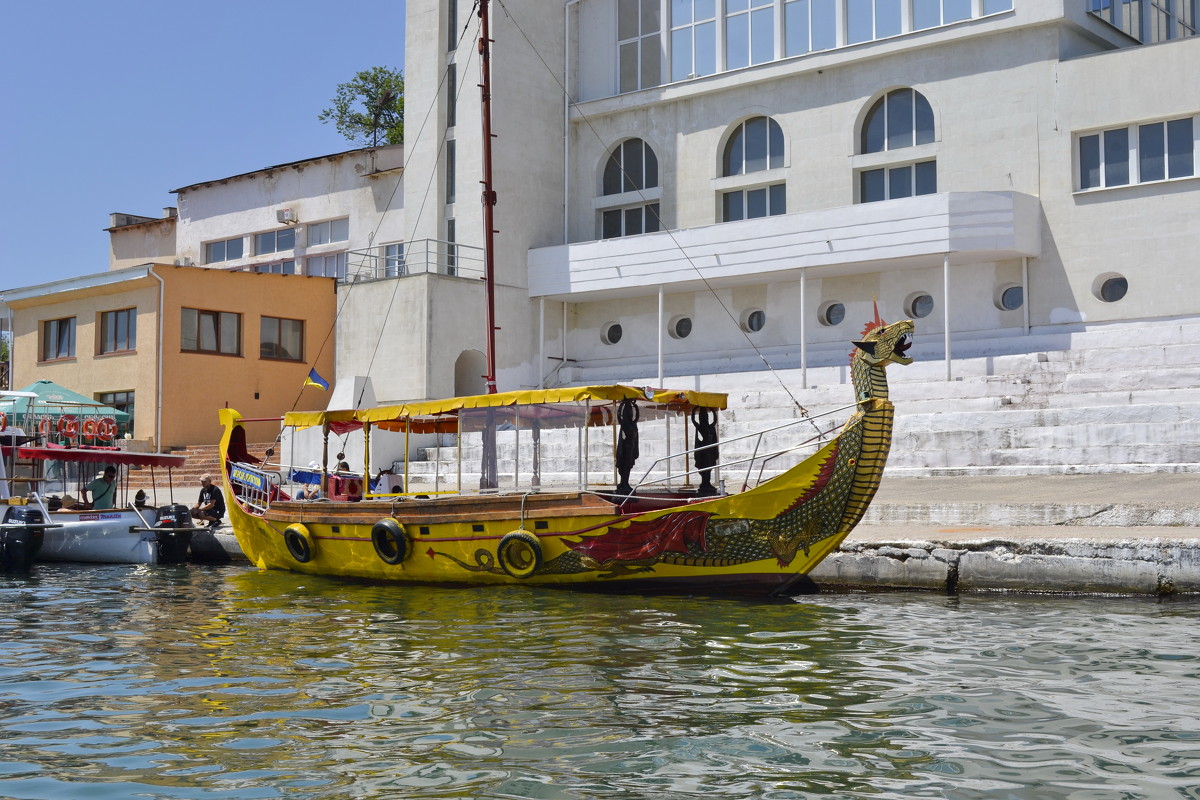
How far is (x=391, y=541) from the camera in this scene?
54.6ft

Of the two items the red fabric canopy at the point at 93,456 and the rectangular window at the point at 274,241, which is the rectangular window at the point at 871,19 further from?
the rectangular window at the point at 274,241

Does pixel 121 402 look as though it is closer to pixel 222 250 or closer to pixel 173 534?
pixel 222 250

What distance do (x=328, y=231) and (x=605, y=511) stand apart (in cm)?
3083

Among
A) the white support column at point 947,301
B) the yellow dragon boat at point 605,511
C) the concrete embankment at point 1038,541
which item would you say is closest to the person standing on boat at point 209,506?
the yellow dragon boat at point 605,511

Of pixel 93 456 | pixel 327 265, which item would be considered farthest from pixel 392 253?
pixel 93 456

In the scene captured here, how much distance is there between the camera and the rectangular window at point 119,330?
1356 inches

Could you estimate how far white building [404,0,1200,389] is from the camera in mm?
27984

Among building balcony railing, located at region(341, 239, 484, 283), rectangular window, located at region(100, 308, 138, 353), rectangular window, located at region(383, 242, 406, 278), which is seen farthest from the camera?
rectangular window, located at region(383, 242, 406, 278)

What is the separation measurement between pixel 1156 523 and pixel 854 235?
51.8 ft

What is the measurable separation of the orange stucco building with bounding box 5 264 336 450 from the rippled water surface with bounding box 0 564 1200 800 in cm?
2051

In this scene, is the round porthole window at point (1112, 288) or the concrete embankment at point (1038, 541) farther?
the round porthole window at point (1112, 288)

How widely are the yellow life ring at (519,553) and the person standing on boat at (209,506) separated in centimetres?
832

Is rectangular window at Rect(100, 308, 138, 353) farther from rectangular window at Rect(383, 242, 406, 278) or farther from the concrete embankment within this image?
the concrete embankment

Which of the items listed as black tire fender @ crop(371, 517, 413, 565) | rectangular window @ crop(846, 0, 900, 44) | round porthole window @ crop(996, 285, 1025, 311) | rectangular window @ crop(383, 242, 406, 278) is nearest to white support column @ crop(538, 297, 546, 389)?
rectangular window @ crop(383, 242, 406, 278)
